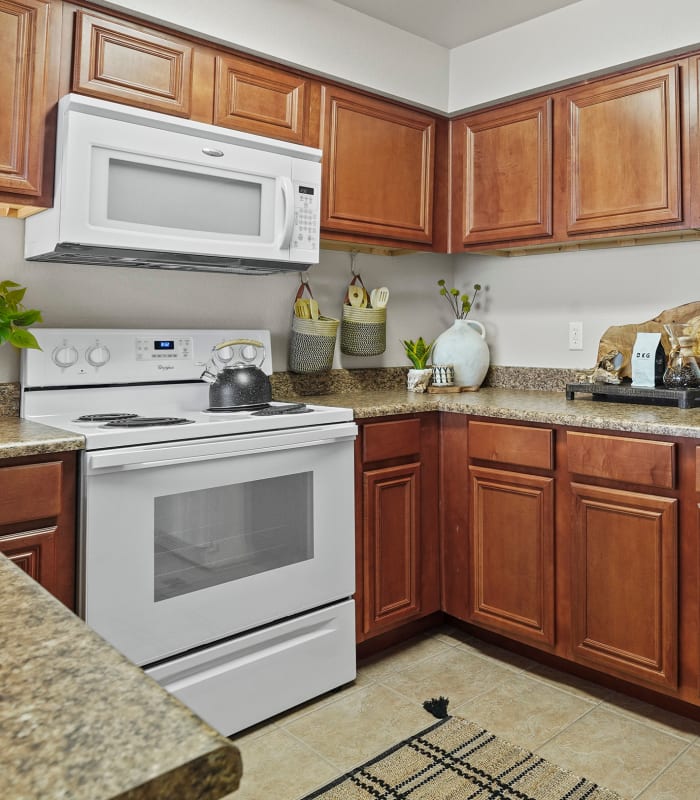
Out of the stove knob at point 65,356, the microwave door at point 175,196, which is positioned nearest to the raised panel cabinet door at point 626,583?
the microwave door at point 175,196

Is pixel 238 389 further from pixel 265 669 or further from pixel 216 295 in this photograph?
pixel 265 669

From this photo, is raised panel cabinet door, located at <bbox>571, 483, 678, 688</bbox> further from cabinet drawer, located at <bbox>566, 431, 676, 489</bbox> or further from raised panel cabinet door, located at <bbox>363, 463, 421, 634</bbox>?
raised panel cabinet door, located at <bbox>363, 463, 421, 634</bbox>

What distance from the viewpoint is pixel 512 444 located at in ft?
7.34

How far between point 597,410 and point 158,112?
161 centimetres

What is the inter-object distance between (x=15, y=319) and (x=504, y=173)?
1.83m

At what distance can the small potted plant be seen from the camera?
2.80 metres

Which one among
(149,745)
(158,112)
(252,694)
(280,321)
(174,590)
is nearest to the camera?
(149,745)

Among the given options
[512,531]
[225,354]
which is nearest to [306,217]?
[225,354]

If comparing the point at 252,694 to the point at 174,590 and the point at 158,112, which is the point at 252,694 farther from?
the point at 158,112

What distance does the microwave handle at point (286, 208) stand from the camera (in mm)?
2178

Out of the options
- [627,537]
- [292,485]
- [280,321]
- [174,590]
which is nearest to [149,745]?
[174,590]

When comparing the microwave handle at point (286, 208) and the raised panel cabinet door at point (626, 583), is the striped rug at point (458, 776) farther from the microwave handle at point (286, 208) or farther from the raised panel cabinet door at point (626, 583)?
the microwave handle at point (286, 208)

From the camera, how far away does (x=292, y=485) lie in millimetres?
2008

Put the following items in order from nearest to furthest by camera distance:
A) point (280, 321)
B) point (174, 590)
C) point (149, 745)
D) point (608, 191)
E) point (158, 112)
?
point (149, 745) < point (174, 590) < point (158, 112) < point (608, 191) < point (280, 321)
